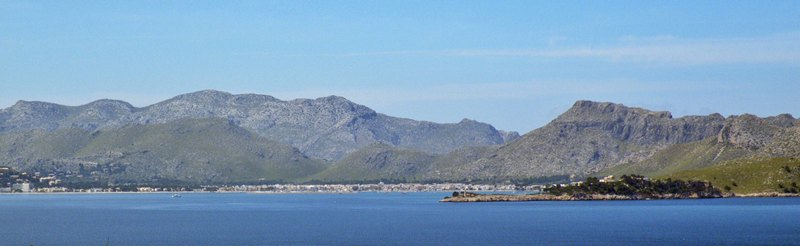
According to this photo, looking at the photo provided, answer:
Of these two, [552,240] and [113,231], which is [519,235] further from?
[113,231]

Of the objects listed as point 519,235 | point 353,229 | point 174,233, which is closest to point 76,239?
point 174,233

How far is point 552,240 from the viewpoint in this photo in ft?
425

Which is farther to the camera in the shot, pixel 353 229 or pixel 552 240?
pixel 353 229

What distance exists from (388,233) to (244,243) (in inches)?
850

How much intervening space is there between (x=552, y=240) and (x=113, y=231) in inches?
2295

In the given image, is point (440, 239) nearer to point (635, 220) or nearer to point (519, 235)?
point (519, 235)

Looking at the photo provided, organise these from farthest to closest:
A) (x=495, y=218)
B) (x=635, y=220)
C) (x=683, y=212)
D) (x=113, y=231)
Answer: (x=683, y=212) < (x=495, y=218) < (x=635, y=220) < (x=113, y=231)

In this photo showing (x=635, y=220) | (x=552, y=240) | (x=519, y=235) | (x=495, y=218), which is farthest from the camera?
(x=495, y=218)

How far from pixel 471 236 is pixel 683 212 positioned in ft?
230

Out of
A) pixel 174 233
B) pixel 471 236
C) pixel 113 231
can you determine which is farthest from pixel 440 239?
pixel 113 231

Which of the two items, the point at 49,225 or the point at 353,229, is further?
the point at 49,225

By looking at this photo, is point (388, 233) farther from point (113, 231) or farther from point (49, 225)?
point (49, 225)

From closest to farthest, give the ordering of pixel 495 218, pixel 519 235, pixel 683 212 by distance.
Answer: pixel 519 235, pixel 495 218, pixel 683 212

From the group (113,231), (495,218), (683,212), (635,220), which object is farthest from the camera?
(683,212)
